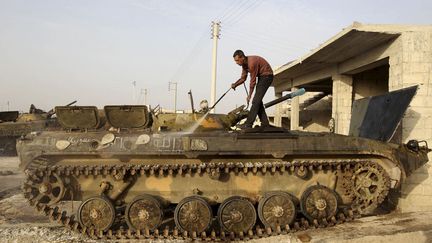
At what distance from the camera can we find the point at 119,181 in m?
7.71

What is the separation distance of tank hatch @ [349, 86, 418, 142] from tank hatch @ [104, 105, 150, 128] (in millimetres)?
5307

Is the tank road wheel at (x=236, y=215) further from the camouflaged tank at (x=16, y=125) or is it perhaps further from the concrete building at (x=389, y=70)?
the camouflaged tank at (x=16, y=125)

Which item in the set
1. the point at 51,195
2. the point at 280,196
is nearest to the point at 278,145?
the point at 280,196

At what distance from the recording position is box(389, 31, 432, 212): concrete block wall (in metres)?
9.11

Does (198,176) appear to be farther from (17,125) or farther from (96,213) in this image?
(17,125)

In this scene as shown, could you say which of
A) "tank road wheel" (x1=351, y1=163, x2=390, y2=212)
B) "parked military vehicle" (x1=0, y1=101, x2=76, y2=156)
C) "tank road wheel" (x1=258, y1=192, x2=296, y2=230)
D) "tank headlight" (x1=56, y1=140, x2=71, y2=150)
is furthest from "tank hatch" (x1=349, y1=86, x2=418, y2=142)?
"parked military vehicle" (x1=0, y1=101, x2=76, y2=156)

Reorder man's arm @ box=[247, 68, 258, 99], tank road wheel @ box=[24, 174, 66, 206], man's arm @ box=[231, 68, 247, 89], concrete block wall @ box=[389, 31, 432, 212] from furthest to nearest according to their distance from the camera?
concrete block wall @ box=[389, 31, 432, 212], man's arm @ box=[231, 68, 247, 89], man's arm @ box=[247, 68, 258, 99], tank road wheel @ box=[24, 174, 66, 206]

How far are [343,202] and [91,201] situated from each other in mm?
5218

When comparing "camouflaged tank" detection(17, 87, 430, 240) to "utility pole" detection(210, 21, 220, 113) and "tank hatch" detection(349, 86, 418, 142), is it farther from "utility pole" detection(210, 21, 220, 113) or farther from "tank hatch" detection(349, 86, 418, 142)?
"utility pole" detection(210, 21, 220, 113)

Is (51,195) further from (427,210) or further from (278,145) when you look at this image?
(427,210)

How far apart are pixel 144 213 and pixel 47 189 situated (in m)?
1.90

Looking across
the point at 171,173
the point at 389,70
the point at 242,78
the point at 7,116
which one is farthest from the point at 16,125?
the point at 389,70

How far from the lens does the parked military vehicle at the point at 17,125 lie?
20938 mm

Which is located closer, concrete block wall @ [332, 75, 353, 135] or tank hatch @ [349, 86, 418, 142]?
tank hatch @ [349, 86, 418, 142]
